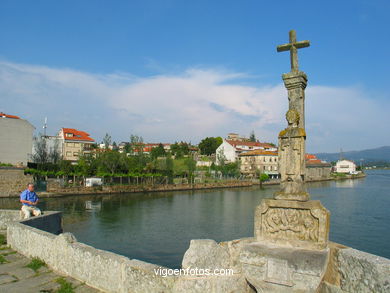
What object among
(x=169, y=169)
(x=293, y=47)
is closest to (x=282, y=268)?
(x=293, y=47)

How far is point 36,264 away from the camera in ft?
26.5

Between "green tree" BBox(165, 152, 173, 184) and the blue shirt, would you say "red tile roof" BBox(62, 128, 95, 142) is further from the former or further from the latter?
the blue shirt

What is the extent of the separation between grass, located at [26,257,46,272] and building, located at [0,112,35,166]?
46975 millimetres

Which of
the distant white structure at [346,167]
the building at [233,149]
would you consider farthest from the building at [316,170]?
the distant white structure at [346,167]

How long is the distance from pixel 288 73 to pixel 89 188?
52266mm

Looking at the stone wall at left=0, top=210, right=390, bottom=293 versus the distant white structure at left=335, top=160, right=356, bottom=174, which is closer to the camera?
the stone wall at left=0, top=210, right=390, bottom=293

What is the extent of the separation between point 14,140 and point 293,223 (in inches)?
2182

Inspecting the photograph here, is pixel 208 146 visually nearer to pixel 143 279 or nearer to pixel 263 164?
pixel 263 164

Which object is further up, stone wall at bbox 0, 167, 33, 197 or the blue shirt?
the blue shirt

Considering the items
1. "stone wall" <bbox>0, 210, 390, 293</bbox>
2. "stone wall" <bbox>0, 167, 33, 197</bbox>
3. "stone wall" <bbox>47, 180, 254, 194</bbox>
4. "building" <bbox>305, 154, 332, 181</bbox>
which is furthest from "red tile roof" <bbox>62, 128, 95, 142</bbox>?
"stone wall" <bbox>0, 210, 390, 293</bbox>

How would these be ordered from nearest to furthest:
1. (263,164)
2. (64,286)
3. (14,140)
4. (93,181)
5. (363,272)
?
(363,272) → (64,286) → (14,140) → (93,181) → (263,164)

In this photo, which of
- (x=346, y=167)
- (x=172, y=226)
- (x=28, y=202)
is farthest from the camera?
(x=346, y=167)

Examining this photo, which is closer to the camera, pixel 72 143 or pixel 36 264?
pixel 36 264

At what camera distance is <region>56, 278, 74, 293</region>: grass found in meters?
6.43
